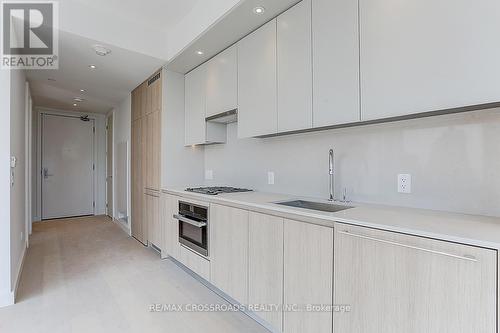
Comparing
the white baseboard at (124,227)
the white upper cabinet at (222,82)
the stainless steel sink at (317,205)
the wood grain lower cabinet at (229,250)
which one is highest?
the white upper cabinet at (222,82)

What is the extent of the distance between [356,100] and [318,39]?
1.80ft

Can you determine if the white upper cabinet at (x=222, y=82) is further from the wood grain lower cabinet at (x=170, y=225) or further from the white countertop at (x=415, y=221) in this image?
the white countertop at (x=415, y=221)

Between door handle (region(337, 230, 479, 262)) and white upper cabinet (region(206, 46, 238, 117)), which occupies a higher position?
white upper cabinet (region(206, 46, 238, 117))

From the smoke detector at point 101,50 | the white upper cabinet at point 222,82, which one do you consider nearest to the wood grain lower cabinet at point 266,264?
the white upper cabinet at point 222,82

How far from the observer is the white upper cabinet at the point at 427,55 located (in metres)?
1.13

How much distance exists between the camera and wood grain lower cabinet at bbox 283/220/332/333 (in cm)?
140

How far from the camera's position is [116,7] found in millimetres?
2633

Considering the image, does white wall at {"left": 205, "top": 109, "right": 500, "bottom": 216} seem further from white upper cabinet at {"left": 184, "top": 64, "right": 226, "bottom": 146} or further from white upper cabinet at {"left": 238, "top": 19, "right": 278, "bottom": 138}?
white upper cabinet at {"left": 184, "top": 64, "right": 226, "bottom": 146}

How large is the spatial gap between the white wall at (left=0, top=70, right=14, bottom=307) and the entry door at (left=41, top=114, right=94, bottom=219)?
4.26m

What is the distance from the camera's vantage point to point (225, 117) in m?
2.85

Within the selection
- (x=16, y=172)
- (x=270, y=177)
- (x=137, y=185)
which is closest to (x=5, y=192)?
(x=16, y=172)

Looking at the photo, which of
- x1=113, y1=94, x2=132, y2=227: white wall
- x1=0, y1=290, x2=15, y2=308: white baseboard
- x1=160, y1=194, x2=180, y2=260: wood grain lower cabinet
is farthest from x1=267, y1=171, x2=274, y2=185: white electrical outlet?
x1=113, y1=94, x2=132, y2=227: white wall

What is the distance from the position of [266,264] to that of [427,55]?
5.05ft

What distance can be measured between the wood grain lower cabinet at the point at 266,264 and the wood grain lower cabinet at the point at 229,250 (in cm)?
7
